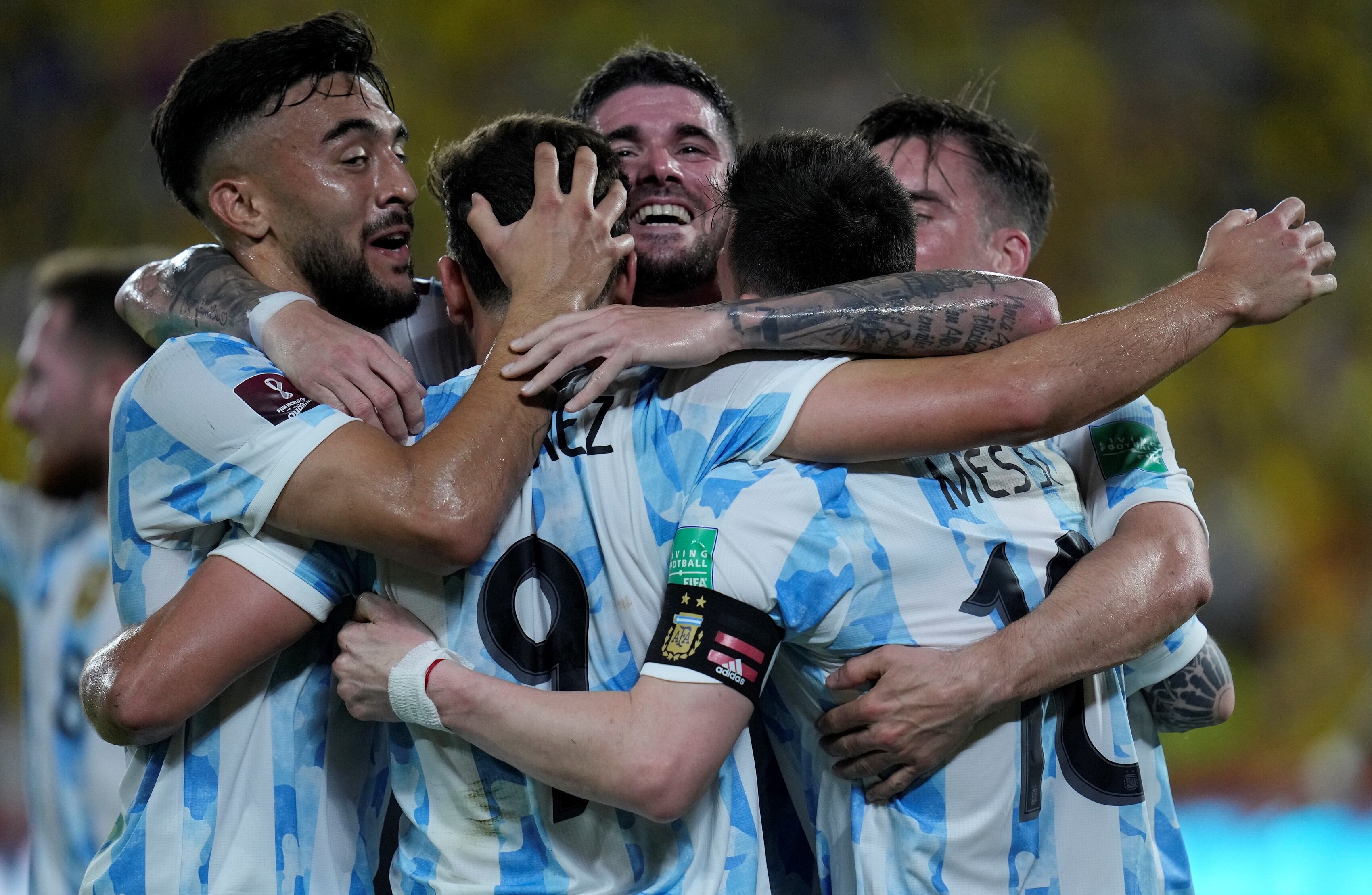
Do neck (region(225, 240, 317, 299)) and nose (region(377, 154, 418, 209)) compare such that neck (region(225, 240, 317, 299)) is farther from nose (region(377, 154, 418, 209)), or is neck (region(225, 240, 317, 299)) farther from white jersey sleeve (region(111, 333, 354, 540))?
white jersey sleeve (region(111, 333, 354, 540))

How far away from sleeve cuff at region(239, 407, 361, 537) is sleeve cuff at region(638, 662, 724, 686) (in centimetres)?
63

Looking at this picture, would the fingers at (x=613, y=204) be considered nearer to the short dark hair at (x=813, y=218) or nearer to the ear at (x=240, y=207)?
the short dark hair at (x=813, y=218)

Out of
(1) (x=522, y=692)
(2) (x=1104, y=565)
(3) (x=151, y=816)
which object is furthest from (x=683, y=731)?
(3) (x=151, y=816)

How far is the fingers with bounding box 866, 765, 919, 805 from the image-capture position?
6.17 feet

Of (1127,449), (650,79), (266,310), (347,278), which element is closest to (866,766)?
(1127,449)

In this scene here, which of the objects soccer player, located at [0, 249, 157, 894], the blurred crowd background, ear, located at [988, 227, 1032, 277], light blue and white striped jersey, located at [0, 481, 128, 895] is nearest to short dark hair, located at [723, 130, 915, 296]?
ear, located at [988, 227, 1032, 277]

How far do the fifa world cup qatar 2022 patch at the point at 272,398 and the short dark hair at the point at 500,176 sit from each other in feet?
1.24

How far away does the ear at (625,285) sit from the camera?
216 cm

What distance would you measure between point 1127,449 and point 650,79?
6.34 ft

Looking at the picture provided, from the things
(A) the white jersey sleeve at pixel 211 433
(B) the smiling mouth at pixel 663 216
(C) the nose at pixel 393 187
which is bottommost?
(A) the white jersey sleeve at pixel 211 433

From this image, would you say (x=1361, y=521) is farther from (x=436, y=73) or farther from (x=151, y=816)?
(x=151, y=816)

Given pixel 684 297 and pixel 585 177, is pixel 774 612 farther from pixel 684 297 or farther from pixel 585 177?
pixel 684 297

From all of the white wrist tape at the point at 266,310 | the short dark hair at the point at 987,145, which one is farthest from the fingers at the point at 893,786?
the short dark hair at the point at 987,145

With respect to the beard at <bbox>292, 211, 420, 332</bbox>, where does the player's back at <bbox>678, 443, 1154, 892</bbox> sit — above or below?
below
